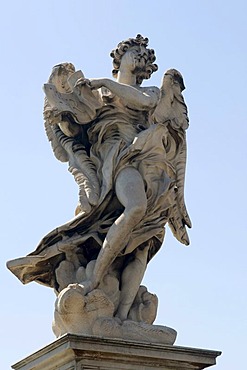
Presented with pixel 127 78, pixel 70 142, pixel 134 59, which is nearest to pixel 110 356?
pixel 70 142

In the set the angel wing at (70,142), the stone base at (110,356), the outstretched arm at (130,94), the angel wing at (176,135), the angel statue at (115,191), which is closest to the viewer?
the stone base at (110,356)

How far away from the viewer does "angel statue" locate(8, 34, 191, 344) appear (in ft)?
33.4

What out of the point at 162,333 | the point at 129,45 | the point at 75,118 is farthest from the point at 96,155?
the point at 162,333

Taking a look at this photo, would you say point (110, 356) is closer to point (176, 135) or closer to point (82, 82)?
point (176, 135)

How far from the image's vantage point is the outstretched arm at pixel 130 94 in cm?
1088

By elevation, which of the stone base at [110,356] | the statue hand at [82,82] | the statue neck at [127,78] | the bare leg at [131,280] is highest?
the statue neck at [127,78]

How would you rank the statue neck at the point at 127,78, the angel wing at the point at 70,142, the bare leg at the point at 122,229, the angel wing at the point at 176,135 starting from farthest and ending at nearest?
the statue neck at the point at 127,78, the angel wing at the point at 176,135, the angel wing at the point at 70,142, the bare leg at the point at 122,229

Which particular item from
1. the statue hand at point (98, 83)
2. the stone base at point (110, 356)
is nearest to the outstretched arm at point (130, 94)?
the statue hand at point (98, 83)

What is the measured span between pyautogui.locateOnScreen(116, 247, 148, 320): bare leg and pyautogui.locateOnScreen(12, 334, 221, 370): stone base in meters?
0.56

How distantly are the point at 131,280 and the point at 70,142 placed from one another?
1679 mm

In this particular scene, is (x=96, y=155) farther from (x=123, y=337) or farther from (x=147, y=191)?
(x=123, y=337)

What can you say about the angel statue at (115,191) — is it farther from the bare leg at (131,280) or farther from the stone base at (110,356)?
the stone base at (110,356)

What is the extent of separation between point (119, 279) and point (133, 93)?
199 centimetres

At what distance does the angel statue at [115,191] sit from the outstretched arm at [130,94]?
0.01 meters
